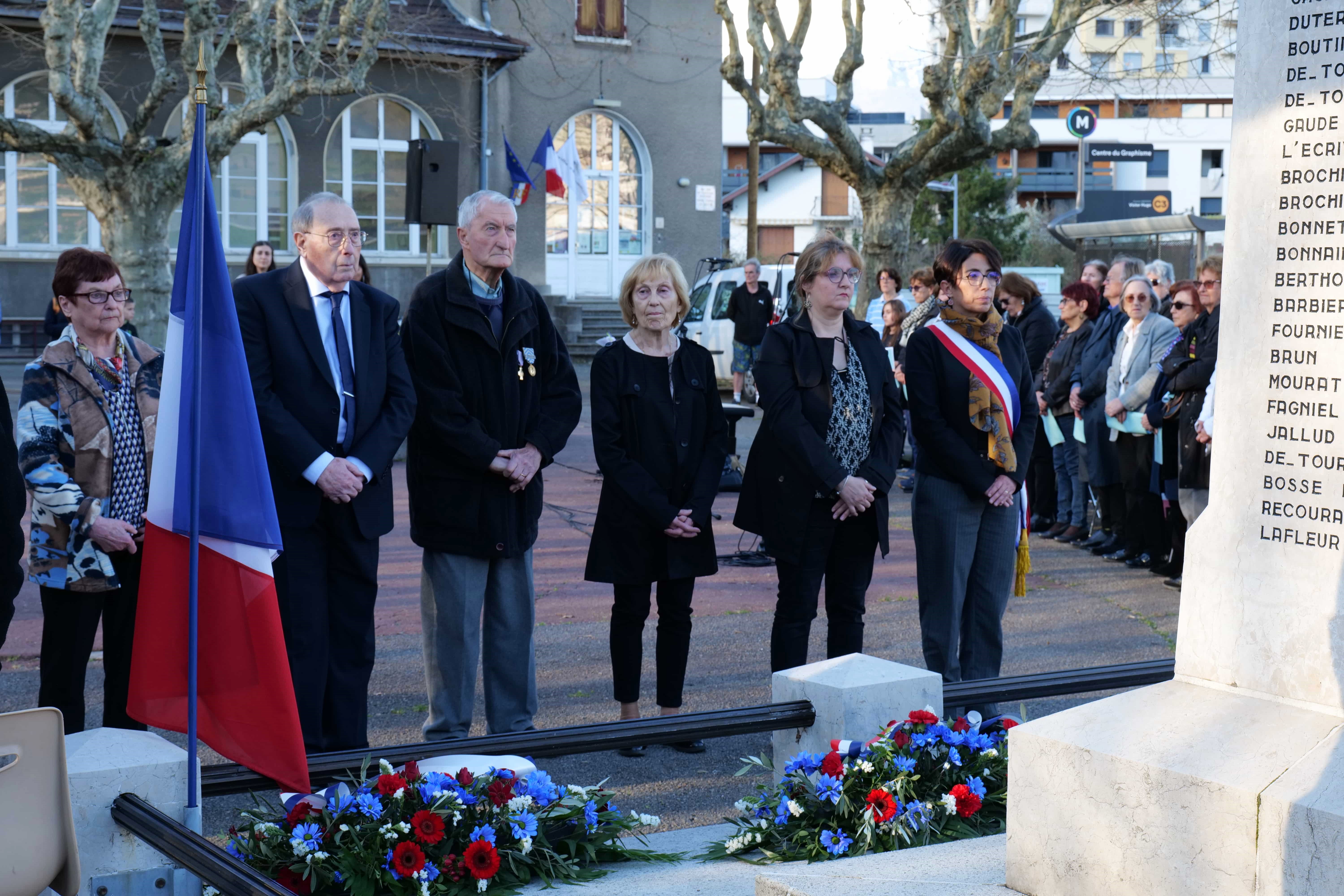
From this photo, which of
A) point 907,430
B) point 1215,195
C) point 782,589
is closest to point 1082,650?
point 782,589

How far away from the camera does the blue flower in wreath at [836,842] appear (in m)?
4.16

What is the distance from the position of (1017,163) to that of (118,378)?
77.3 metres

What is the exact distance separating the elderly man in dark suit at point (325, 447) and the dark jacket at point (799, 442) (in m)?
1.53

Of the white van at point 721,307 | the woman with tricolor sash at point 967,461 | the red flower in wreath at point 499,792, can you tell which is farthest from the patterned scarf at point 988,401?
the white van at point 721,307

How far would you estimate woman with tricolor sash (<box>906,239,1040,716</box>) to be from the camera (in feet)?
19.8

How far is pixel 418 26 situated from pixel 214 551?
82.4 ft

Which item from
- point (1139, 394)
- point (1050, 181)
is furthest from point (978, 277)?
point (1050, 181)

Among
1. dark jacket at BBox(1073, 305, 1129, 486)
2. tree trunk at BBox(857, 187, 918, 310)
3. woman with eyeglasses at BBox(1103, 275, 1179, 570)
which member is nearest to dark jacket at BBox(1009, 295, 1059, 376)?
dark jacket at BBox(1073, 305, 1129, 486)

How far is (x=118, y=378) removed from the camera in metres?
5.42

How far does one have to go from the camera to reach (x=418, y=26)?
27.5 metres

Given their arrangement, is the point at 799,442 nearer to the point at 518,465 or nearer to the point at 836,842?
the point at 518,465

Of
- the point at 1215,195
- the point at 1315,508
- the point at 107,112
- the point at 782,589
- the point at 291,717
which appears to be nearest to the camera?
the point at 1315,508

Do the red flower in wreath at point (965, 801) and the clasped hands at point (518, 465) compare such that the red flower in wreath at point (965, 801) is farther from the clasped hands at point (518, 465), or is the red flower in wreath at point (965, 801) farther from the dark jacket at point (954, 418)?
the clasped hands at point (518, 465)

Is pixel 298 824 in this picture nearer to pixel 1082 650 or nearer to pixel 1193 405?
pixel 1082 650
